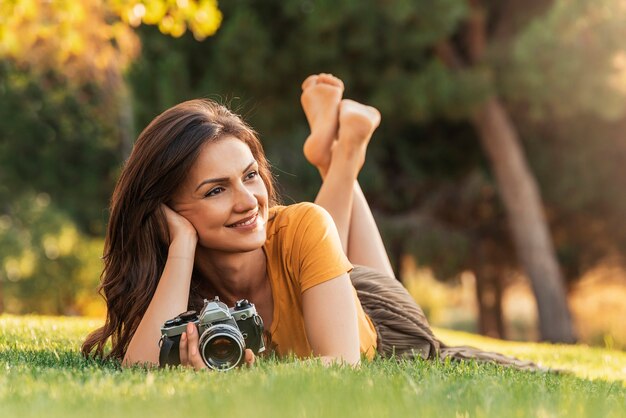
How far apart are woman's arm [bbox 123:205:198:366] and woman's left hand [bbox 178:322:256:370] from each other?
287 millimetres

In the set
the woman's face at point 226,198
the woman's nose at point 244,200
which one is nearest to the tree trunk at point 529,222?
the woman's face at point 226,198

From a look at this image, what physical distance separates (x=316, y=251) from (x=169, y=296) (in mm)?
559

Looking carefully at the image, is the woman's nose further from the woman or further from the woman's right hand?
the woman's right hand

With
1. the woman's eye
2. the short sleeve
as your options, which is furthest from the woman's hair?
the short sleeve

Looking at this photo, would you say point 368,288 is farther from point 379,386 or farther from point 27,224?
point 27,224

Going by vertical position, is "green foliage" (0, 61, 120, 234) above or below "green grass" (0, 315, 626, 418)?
above

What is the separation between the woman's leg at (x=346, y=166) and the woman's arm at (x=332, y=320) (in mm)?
1725

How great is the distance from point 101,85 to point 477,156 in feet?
28.8

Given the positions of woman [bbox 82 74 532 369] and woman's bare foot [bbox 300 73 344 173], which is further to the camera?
woman's bare foot [bbox 300 73 344 173]

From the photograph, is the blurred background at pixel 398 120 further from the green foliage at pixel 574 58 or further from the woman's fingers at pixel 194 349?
the woman's fingers at pixel 194 349

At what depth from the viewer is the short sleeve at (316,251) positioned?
3.22m

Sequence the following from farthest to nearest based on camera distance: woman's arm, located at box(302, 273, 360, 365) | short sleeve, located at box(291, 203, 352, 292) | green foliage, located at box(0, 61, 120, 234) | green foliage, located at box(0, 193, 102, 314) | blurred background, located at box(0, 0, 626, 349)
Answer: green foliage, located at box(0, 193, 102, 314) → green foliage, located at box(0, 61, 120, 234) → blurred background, located at box(0, 0, 626, 349) → short sleeve, located at box(291, 203, 352, 292) → woman's arm, located at box(302, 273, 360, 365)

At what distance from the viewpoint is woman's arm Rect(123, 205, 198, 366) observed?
3225 millimetres

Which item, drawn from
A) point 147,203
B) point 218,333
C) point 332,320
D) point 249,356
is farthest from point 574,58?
point 218,333
